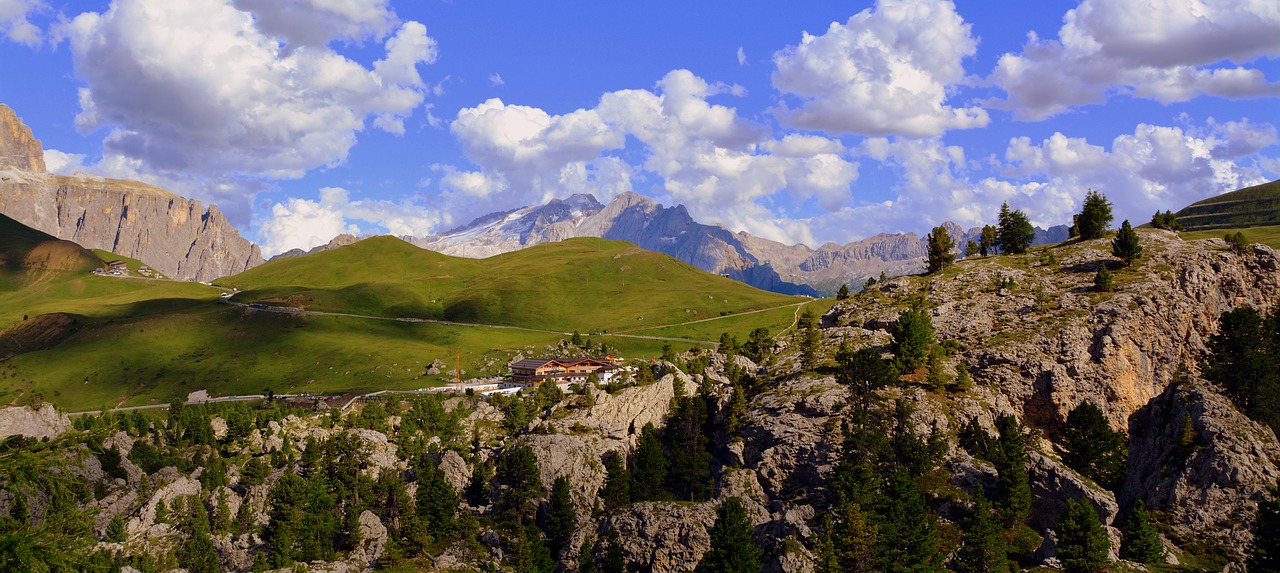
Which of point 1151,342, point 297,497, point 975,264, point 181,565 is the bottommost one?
point 181,565

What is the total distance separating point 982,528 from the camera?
7925 cm

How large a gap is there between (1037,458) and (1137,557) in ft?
58.8

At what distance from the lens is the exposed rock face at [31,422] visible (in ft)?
509

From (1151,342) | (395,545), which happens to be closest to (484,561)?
(395,545)

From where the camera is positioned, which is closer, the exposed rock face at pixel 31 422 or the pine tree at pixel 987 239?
the exposed rock face at pixel 31 422

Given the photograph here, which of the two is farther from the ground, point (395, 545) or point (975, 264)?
point (975, 264)

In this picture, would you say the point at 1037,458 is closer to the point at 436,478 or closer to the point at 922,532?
the point at 922,532

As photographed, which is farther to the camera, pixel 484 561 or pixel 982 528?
pixel 484 561

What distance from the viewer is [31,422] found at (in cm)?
16088

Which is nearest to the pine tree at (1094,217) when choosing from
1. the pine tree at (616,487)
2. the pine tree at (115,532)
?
the pine tree at (616,487)

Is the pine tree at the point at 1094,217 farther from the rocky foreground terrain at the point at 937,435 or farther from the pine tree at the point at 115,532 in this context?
the pine tree at the point at 115,532

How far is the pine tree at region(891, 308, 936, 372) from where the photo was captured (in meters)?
118

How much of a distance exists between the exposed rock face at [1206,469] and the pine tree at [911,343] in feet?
104

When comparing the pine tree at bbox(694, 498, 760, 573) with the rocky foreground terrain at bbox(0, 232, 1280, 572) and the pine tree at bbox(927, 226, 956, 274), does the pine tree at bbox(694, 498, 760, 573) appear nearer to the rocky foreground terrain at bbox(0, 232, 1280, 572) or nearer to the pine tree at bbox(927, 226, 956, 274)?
the rocky foreground terrain at bbox(0, 232, 1280, 572)
